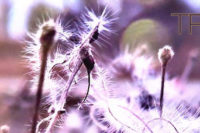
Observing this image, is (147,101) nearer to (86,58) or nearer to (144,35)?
(86,58)

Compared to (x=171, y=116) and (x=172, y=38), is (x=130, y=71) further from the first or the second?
(x=172, y=38)

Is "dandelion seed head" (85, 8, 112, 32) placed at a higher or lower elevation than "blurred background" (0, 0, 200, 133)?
lower

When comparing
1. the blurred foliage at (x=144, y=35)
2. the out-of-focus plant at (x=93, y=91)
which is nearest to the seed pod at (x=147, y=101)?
the out-of-focus plant at (x=93, y=91)

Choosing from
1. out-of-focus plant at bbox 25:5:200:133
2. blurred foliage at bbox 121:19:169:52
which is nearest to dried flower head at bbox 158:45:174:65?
out-of-focus plant at bbox 25:5:200:133

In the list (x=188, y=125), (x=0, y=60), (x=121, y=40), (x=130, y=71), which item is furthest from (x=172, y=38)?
(x=0, y=60)

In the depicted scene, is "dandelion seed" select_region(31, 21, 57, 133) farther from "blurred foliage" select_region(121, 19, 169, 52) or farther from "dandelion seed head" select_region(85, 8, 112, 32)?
"blurred foliage" select_region(121, 19, 169, 52)

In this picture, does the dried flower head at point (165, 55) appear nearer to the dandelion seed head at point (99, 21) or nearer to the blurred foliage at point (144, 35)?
the dandelion seed head at point (99, 21)

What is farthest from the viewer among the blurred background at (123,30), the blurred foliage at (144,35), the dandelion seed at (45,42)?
Answer: the blurred foliage at (144,35)
